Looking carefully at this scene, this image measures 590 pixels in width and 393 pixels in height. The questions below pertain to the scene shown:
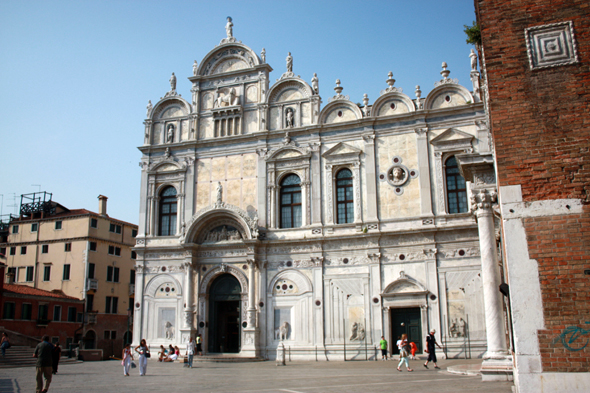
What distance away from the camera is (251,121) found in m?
30.1

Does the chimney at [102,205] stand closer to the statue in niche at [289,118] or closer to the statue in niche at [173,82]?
the statue in niche at [173,82]

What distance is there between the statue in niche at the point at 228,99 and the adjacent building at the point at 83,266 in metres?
17.3

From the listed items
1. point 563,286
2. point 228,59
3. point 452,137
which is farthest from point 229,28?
point 563,286

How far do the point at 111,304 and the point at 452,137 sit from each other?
99.3ft

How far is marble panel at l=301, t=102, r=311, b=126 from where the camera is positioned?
29000mm

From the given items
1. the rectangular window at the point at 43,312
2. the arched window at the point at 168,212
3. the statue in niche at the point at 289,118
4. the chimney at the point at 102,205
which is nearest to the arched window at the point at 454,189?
the statue in niche at the point at 289,118

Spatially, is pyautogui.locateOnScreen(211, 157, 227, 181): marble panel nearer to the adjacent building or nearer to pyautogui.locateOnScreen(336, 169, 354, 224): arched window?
pyautogui.locateOnScreen(336, 169, 354, 224): arched window

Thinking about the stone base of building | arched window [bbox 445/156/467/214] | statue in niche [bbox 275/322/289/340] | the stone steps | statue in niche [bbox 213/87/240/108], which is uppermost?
statue in niche [bbox 213/87/240/108]

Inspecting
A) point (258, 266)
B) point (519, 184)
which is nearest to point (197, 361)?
point (258, 266)

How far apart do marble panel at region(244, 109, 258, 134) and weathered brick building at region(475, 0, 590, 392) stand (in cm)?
2009

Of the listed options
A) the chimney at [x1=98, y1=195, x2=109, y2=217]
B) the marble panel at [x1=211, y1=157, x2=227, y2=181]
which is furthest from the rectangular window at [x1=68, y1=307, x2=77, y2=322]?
the marble panel at [x1=211, y1=157, x2=227, y2=181]

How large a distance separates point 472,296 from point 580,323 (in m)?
15.4

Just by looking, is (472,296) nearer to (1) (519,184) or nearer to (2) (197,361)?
(2) (197,361)

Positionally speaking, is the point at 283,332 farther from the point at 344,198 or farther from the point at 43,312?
the point at 43,312
